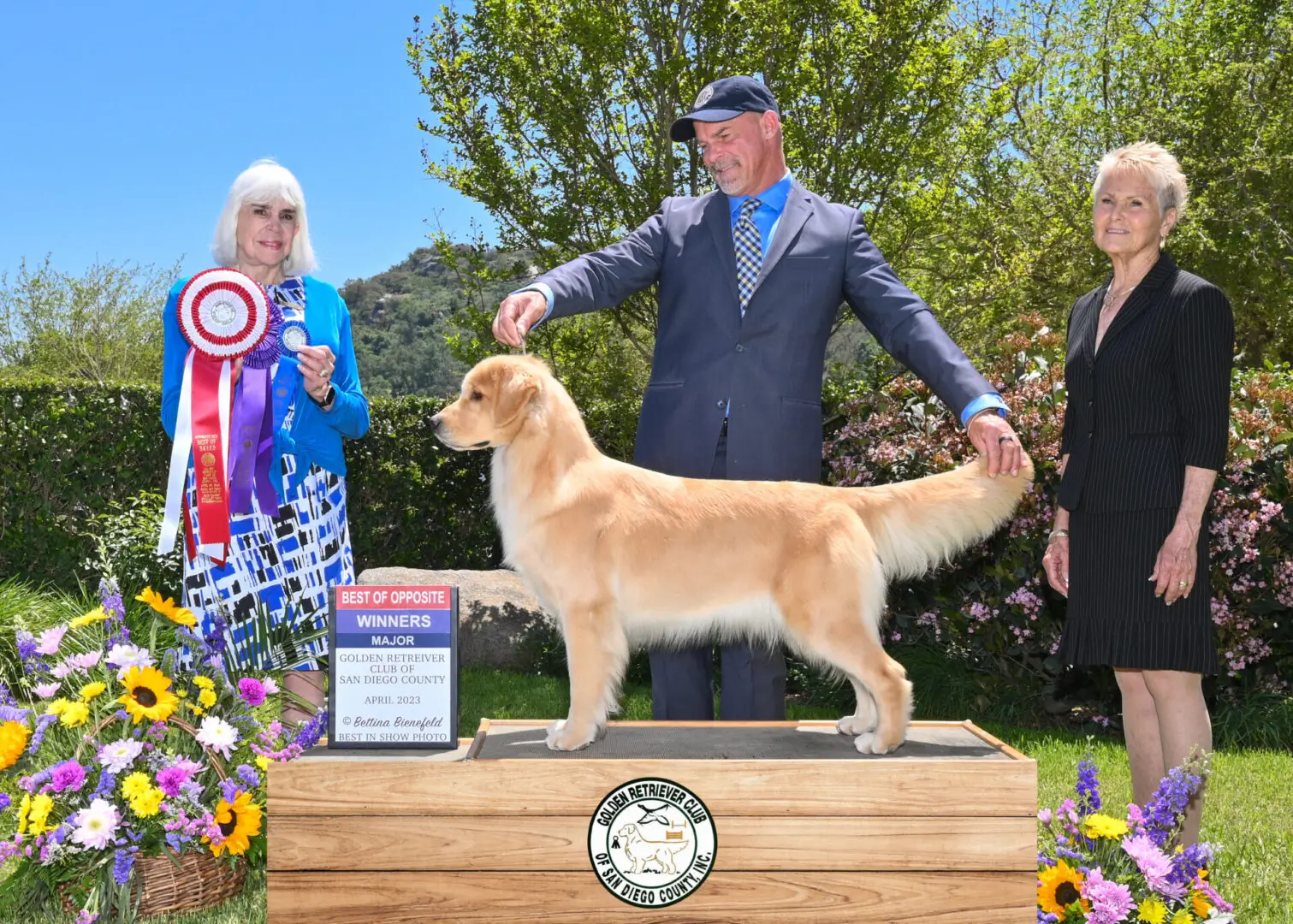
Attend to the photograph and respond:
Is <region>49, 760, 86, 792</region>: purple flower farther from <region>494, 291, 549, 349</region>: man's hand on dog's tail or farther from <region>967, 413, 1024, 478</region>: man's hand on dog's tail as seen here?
<region>967, 413, 1024, 478</region>: man's hand on dog's tail

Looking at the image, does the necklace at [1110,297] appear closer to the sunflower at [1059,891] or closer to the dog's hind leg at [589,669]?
the sunflower at [1059,891]

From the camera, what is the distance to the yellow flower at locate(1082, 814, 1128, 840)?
310cm

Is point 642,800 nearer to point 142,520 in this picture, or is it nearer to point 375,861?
point 375,861

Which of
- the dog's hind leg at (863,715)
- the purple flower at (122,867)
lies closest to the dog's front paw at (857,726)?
the dog's hind leg at (863,715)

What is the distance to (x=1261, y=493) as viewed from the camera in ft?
19.6

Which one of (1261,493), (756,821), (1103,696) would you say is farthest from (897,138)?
(756,821)

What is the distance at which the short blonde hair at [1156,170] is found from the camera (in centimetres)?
335

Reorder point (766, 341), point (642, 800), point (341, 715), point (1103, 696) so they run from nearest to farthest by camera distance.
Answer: point (642, 800) < point (341, 715) < point (766, 341) < point (1103, 696)

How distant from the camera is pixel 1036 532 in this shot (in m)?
6.16

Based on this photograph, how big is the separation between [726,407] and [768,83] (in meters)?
5.54

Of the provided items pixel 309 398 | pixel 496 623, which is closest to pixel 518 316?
pixel 309 398

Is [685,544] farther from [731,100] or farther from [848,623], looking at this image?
[731,100]

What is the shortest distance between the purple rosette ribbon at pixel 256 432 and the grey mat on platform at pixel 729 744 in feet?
4.39

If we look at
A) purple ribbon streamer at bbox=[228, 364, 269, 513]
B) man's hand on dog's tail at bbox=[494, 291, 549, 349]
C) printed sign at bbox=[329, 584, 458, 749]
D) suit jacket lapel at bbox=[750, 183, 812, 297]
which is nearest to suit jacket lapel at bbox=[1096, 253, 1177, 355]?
suit jacket lapel at bbox=[750, 183, 812, 297]
